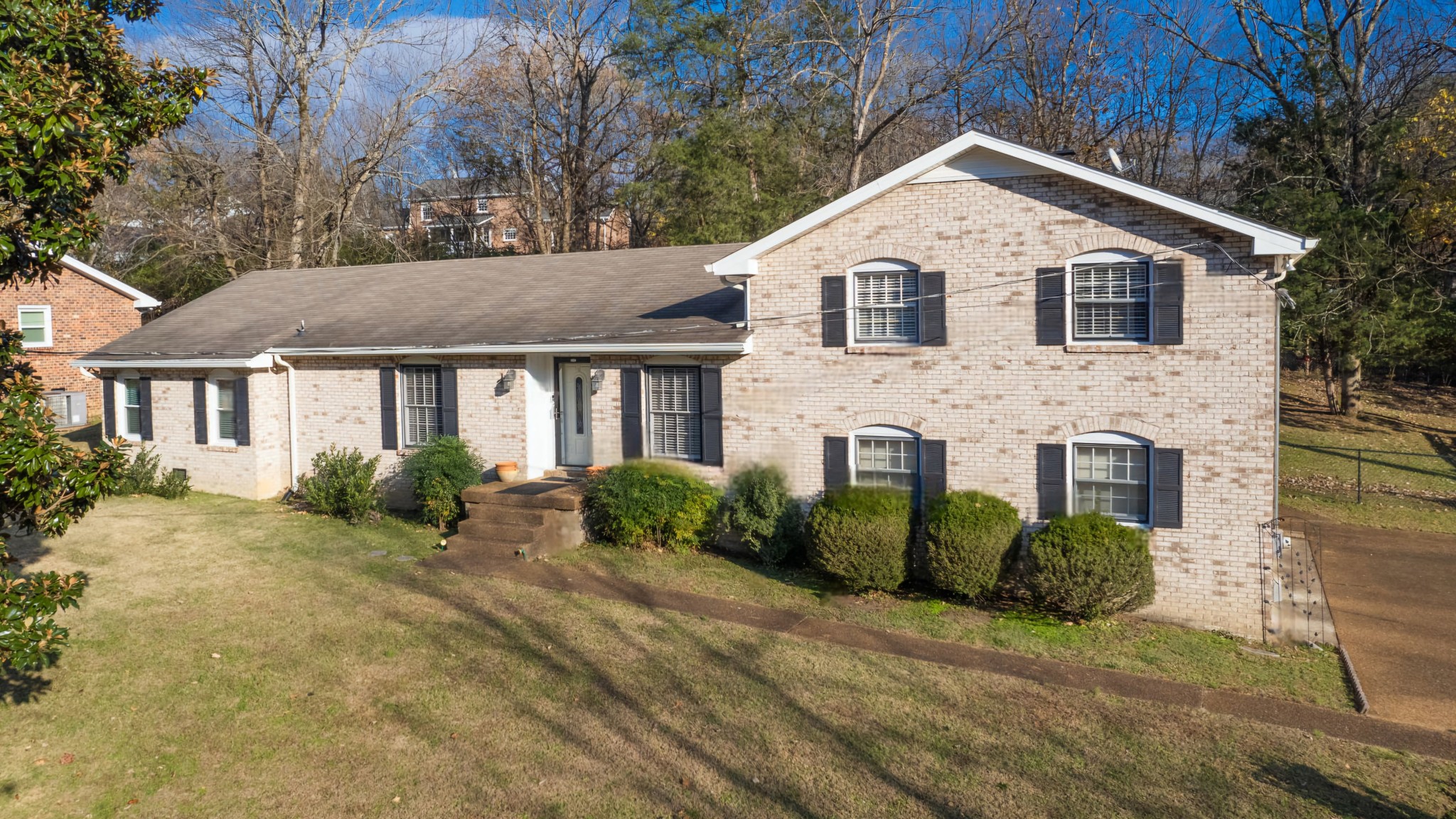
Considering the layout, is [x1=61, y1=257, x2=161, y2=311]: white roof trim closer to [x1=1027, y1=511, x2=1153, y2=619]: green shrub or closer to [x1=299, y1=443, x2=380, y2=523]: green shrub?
[x1=299, y1=443, x2=380, y2=523]: green shrub

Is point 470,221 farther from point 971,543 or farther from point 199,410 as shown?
point 971,543

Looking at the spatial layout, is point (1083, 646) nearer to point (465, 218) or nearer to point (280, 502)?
point (280, 502)

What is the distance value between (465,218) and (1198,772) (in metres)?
35.9

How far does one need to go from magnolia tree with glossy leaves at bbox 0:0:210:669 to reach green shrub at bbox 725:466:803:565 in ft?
26.9

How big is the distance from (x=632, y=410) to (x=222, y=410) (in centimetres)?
889

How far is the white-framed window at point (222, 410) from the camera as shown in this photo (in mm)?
17375

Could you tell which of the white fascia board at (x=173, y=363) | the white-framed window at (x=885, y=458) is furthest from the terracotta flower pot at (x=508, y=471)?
the white-framed window at (x=885, y=458)

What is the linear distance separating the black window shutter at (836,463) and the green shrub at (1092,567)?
2958 millimetres

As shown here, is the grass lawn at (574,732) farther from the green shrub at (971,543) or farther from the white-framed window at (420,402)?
the white-framed window at (420,402)

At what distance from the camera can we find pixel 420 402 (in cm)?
1647

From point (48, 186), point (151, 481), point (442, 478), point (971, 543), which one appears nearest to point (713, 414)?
point (971, 543)

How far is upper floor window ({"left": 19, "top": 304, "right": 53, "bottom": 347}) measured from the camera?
24719mm

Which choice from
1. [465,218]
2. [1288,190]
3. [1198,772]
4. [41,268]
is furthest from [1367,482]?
[465,218]

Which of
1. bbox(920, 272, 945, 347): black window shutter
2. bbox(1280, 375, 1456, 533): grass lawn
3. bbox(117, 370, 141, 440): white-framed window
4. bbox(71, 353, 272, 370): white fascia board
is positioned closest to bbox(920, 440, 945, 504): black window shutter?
bbox(920, 272, 945, 347): black window shutter
